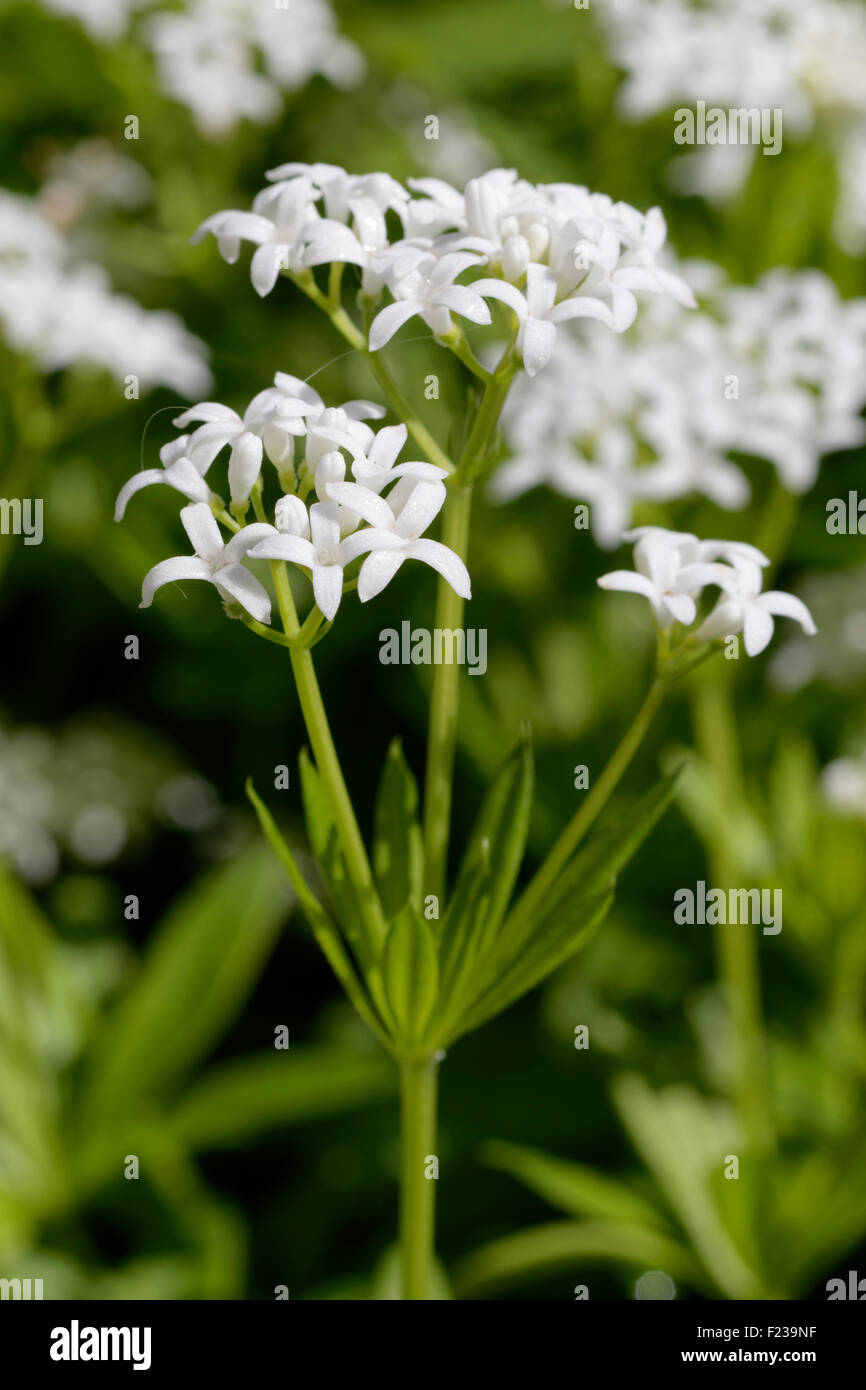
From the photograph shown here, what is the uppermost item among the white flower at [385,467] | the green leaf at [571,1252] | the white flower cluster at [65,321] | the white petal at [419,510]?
the white flower cluster at [65,321]

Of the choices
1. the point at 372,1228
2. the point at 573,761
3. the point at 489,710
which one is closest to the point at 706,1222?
the point at 372,1228

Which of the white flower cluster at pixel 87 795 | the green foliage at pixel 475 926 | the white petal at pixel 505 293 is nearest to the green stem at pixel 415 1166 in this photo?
the green foliage at pixel 475 926

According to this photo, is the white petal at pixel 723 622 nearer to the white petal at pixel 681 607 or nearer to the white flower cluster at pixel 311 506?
the white petal at pixel 681 607

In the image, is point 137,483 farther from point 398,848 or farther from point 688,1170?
point 688,1170

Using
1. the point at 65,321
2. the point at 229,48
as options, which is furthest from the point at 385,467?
the point at 229,48

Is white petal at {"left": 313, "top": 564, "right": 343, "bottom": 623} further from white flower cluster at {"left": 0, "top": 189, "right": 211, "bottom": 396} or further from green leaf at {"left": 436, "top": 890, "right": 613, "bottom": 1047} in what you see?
white flower cluster at {"left": 0, "top": 189, "right": 211, "bottom": 396}

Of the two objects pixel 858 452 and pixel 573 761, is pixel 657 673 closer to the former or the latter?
pixel 573 761
